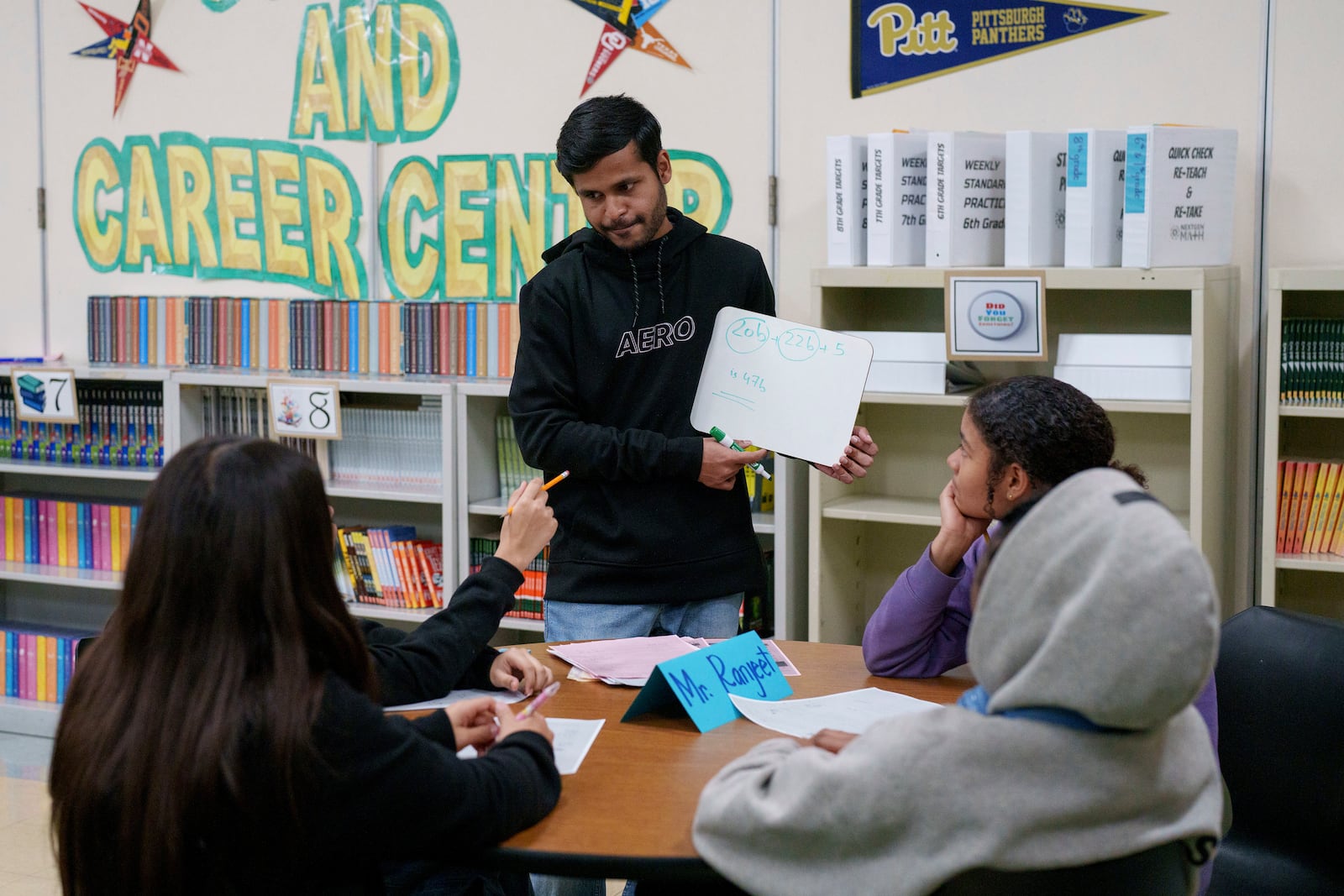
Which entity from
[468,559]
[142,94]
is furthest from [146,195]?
[468,559]

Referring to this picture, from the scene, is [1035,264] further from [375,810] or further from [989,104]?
[375,810]

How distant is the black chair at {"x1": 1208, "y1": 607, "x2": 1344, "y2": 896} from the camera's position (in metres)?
1.91

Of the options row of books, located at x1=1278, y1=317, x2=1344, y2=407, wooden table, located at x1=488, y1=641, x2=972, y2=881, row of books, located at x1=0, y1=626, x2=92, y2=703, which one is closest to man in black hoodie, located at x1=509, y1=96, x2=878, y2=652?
wooden table, located at x1=488, y1=641, x2=972, y2=881

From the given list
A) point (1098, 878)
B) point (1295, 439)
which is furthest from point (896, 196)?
point (1098, 878)

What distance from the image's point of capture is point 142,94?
176 inches

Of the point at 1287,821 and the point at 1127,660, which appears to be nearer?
the point at 1127,660

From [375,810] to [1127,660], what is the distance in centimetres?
76

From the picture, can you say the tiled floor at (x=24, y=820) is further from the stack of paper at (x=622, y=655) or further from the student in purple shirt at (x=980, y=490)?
the student in purple shirt at (x=980, y=490)

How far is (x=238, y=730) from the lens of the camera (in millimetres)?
1281

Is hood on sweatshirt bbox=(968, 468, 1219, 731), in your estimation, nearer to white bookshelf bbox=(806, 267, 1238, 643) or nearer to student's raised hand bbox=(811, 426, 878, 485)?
student's raised hand bbox=(811, 426, 878, 485)

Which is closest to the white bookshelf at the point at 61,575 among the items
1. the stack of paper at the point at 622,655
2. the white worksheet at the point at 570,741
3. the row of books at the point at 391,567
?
the row of books at the point at 391,567

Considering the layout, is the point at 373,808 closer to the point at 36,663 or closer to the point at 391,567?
the point at 391,567

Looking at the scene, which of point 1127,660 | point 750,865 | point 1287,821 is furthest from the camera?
point 1287,821

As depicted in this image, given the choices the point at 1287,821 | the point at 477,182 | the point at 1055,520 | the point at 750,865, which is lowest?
the point at 1287,821
